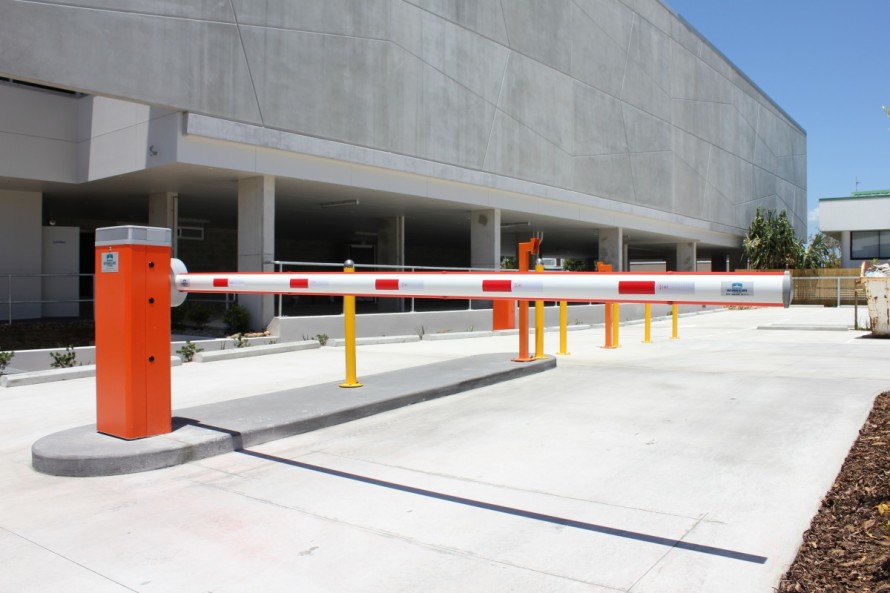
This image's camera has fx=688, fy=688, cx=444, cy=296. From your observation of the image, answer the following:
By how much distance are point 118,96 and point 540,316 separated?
9.05m

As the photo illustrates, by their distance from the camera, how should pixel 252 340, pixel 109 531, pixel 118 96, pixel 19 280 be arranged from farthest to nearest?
pixel 19 280 < pixel 252 340 < pixel 118 96 < pixel 109 531

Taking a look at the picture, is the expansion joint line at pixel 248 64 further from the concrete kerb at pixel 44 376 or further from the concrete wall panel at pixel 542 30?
the concrete wall panel at pixel 542 30

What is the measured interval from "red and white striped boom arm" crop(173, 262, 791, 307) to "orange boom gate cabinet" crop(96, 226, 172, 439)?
0.43m

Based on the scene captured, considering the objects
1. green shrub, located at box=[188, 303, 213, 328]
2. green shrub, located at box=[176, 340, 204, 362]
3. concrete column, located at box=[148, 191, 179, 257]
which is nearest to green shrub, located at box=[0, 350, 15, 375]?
green shrub, located at box=[176, 340, 204, 362]

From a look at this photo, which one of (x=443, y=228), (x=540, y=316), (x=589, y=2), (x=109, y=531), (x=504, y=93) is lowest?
(x=109, y=531)

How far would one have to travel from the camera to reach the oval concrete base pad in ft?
17.4

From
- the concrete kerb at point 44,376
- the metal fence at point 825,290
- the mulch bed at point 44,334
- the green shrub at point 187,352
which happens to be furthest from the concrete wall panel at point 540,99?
the metal fence at point 825,290

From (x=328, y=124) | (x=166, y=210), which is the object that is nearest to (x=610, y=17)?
(x=328, y=124)

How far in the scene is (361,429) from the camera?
6758mm

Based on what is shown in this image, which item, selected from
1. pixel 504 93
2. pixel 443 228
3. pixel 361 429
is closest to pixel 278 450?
pixel 361 429

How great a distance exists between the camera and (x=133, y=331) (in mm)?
5598

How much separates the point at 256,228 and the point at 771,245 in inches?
1508

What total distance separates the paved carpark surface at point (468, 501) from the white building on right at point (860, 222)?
44.4 metres

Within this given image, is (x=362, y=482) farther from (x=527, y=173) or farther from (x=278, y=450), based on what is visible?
(x=527, y=173)
